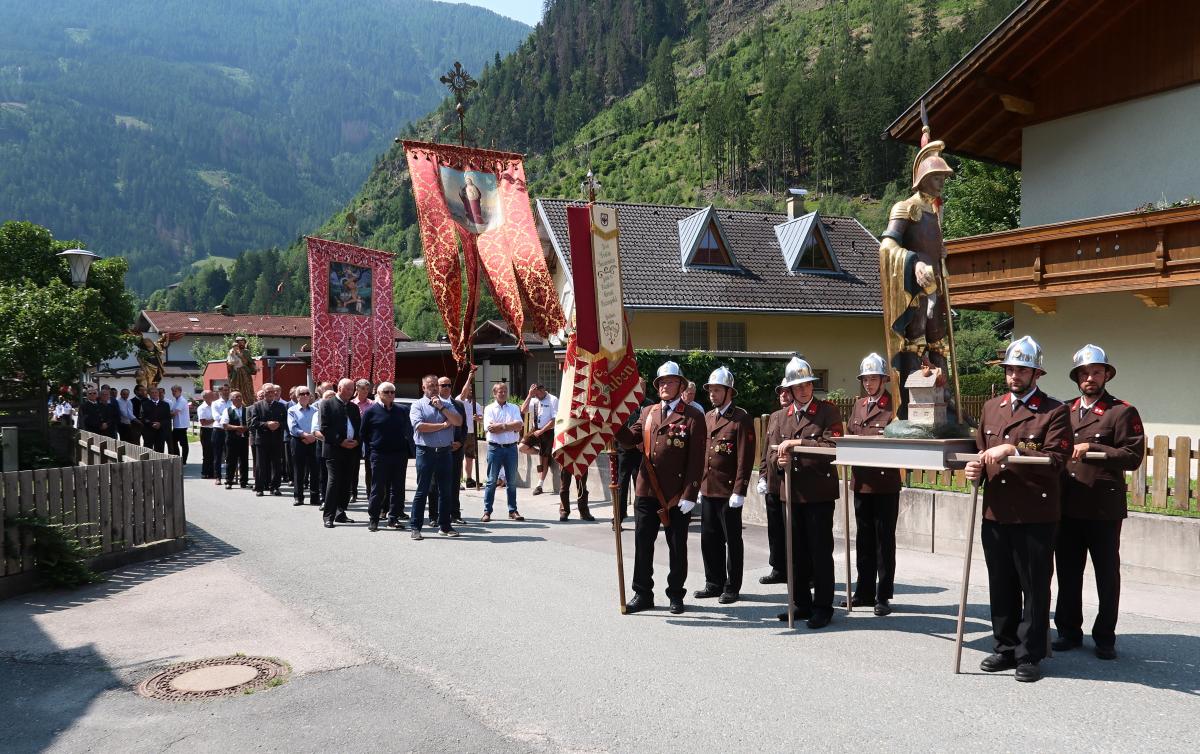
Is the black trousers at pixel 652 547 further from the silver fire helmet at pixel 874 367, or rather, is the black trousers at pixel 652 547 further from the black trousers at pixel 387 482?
the black trousers at pixel 387 482

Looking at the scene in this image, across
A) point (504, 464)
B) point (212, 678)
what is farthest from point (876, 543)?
point (504, 464)

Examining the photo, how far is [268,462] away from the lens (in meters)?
16.2

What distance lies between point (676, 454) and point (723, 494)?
1.94 ft

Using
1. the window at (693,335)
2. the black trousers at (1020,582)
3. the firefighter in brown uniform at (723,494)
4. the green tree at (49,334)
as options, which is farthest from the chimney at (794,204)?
the black trousers at (1020,582)

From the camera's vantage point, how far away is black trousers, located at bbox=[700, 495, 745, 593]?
26.7 feet

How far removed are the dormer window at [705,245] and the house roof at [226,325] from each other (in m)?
54.4

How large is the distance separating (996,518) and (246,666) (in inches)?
197

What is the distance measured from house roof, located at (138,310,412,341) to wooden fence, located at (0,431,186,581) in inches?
2836

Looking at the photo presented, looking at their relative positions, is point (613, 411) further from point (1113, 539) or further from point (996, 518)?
point (1113, 539)

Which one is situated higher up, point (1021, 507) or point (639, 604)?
point (1021, 507)

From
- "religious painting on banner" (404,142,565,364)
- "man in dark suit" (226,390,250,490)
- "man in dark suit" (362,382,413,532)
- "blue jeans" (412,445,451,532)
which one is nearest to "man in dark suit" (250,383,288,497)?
"man in dark suit" (226,390,250,490)

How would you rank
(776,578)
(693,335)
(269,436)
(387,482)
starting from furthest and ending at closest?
(693,335), (269,436), (387,482), (776,578)

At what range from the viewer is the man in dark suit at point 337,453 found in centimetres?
1249

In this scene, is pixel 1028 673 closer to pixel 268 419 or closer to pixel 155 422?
pixel 268 419
